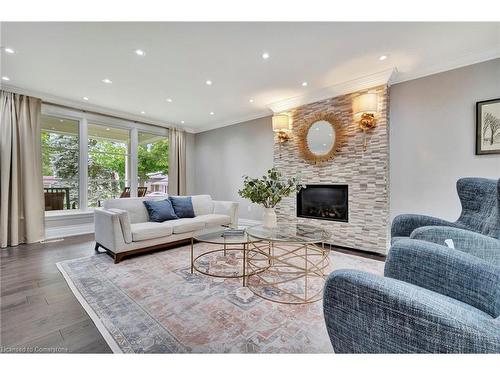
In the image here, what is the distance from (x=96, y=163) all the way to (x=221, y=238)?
390 cm

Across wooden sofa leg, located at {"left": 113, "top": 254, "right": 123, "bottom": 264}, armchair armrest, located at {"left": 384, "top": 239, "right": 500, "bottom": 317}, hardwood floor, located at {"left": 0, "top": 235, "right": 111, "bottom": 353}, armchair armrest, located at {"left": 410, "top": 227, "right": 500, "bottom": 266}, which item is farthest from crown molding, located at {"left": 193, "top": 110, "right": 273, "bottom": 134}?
hardwood floor, located at {"left": 0, "top": 235, "right": 111, "bottom": 353}

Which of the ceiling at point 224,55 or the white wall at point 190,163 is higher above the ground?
the ceiling at point 224,55

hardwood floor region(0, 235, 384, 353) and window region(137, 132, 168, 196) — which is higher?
window region(137, 132, 168, 196)

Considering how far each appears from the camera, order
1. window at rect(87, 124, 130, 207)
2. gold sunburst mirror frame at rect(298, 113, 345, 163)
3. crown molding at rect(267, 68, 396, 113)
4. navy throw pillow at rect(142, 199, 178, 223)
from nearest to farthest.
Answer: crown molding at rect(267, 68, 396, 113) < navy throw pillow at rect(142, 199, 178, 223) < gold sunburst mirror frame at rect(298, 113, 345, 163) < window at rect(87, 124, 130, 207)

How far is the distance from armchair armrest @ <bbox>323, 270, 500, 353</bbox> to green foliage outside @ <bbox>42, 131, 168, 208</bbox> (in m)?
5.24

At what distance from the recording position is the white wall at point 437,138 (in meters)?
2.57

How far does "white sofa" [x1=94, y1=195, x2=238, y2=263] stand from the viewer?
2.66 metres

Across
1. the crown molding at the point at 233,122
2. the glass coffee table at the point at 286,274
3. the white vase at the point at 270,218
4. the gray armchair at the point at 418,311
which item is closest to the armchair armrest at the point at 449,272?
the gray armchair at the point at 418,311

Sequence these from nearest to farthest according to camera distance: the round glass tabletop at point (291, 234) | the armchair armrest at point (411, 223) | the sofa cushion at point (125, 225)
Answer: the armchair armrest at point (411, 223) → the round glass tabletop at point (291, 234) → the sofa cushion at point (125, 225)

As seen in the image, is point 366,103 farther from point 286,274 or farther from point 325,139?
point 286,274

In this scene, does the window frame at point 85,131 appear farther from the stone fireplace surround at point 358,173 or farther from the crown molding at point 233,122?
the stone fireplace surround at point 358,173

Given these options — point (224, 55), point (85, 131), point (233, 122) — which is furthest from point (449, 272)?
point (85, 131)

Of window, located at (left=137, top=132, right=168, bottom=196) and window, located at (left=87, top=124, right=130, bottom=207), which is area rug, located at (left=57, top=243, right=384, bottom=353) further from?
window, located at (left=137, top=132, right=168, bottom=196)
